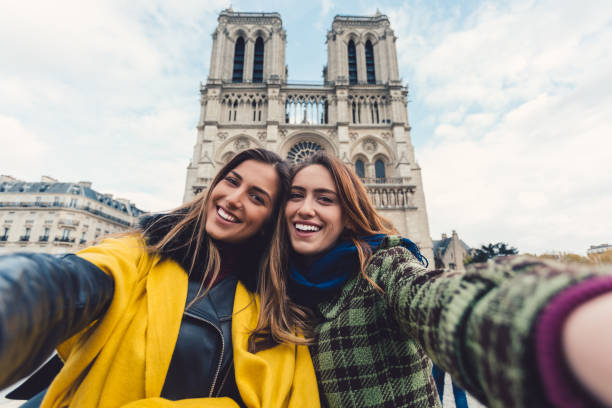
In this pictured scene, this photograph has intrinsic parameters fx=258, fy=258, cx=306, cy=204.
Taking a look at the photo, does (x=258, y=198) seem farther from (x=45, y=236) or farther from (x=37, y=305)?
(x=45, y=236)

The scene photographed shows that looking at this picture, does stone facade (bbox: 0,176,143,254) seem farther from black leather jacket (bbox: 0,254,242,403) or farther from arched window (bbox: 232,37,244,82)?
black leather jacket (bbox: 0,254,242,403)

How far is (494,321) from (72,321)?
1.02 metres

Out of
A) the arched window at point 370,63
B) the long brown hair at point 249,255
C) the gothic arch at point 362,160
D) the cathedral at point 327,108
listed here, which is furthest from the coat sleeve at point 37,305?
the arched window at point 370,63

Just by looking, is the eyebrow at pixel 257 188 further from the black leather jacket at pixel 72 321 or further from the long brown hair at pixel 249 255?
the black leather jacket at pixel 72 321

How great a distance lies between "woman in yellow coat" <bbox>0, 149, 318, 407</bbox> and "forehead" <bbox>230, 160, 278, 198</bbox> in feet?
0.67

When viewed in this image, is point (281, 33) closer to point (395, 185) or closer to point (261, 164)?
point (395, 185)

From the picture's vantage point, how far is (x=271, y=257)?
146 centimetres

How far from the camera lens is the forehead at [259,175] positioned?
62.8 inches

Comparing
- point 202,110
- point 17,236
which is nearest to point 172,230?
point 202,110

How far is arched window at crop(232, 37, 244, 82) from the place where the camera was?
20.5 m

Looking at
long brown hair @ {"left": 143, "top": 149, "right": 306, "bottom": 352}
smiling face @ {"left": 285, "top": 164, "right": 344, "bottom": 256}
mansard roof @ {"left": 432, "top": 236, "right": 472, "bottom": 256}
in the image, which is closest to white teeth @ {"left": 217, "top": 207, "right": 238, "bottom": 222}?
long brown hair @ {"left": 143, "top": 149, "right": 306, "bottom": 352}

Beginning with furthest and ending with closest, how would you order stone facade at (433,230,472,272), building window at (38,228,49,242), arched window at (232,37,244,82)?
stone facade at (433,230,472,272), arched window at (232,37,244,82), building window at (38,228,49,242)

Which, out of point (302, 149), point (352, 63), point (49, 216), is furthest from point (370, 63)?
point (49, 216)

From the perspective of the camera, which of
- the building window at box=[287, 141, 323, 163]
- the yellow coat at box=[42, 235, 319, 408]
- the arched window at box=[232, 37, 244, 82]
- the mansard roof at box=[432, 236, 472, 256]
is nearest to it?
the yellow coat at box=[42, 235, 319, 408]
